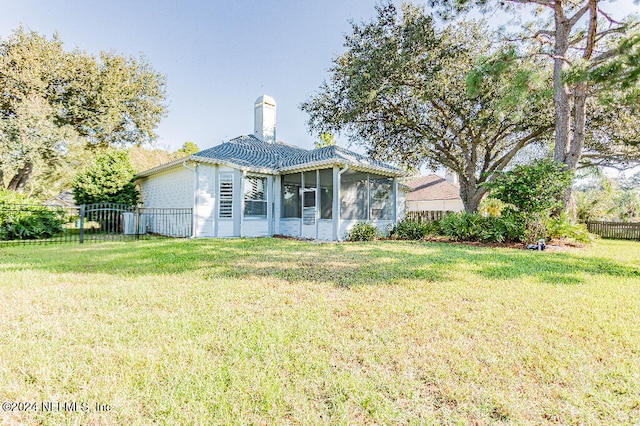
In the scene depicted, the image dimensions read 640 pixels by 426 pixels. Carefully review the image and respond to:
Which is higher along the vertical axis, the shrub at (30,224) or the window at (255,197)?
the window at (255,197)

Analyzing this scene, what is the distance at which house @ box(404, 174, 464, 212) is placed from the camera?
25.1 m

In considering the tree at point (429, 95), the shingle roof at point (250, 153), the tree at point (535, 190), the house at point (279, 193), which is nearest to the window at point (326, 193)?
the house at point (279, 193)

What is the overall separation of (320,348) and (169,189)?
12.8 m

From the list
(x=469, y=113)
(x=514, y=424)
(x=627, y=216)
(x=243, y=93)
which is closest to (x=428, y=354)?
(x=514, y=424)

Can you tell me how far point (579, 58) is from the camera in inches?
450

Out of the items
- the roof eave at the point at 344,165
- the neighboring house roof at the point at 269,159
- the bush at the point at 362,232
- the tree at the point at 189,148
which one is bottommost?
the bush at the point at 362,232

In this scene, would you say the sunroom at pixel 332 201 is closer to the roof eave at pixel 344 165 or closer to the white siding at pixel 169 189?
the roof eave at pixel 344 165

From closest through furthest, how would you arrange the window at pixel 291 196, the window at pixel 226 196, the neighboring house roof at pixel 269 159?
the neighboring house roof at pixel 269 159, the window at pixel 226 196, the window at pixel 291 196

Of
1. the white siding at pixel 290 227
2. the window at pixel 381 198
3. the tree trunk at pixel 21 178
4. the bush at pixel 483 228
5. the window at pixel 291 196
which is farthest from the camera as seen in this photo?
the tree trunk at pixel 21 178

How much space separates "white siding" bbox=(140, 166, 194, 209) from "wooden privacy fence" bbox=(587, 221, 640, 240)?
19.7 meters

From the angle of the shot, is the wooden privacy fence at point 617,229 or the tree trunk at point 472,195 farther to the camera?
the tree trunk at point 472,195

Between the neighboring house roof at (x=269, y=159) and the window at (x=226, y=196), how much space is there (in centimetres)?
60

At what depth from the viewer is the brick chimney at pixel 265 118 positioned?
15797mm

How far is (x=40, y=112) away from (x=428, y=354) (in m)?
20.3
